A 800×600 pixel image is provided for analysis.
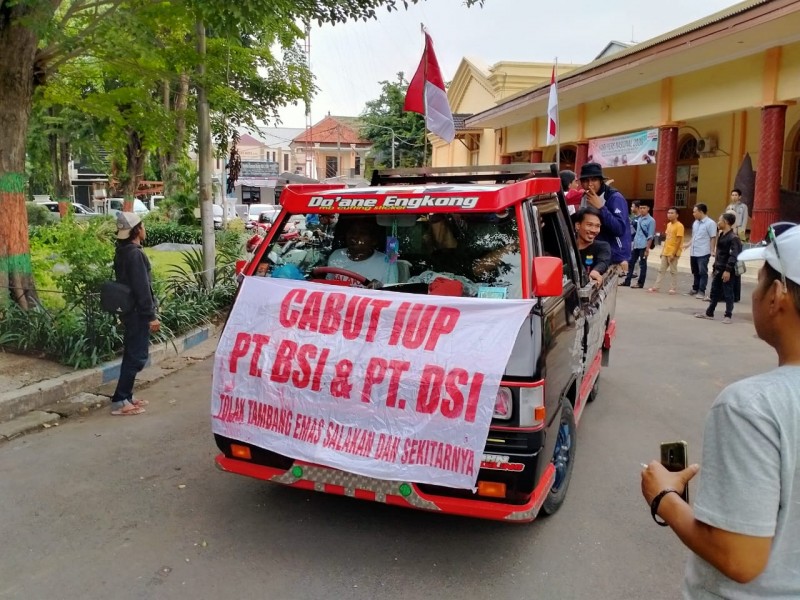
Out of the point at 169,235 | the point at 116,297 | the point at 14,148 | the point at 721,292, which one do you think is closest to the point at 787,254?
the point at 116,297

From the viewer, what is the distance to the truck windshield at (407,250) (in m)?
3.93

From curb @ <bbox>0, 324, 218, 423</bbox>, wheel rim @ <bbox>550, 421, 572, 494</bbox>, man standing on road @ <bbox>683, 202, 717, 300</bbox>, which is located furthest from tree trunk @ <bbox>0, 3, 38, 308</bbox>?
man standing on road @ <bbox>683, 202, 717, 300</bbox>

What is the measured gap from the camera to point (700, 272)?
12.8 meters

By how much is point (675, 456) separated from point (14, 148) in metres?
7.66

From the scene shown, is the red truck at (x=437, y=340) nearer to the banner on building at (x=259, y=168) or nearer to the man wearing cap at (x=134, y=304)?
the man wearing cap at (x=134, y=304)

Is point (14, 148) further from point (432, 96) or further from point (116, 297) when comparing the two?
point (432, 96)

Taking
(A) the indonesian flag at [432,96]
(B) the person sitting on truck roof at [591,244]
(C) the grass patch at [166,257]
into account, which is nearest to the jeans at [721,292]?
(B) the person sitting on truck roof at [591,244]

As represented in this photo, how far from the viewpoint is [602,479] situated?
14.8 ft

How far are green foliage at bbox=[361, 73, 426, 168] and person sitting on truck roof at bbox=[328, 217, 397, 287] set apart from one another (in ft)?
144

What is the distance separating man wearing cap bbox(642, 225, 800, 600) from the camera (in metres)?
1.33

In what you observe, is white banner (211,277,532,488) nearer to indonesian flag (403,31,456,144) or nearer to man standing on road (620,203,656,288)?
indonesian flag (403,31,456,144)

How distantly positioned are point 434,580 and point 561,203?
2788 millimetres

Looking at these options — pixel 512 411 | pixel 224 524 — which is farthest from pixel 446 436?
pixel 224 524

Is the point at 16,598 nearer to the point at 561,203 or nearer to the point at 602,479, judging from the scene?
the point at 602,479
